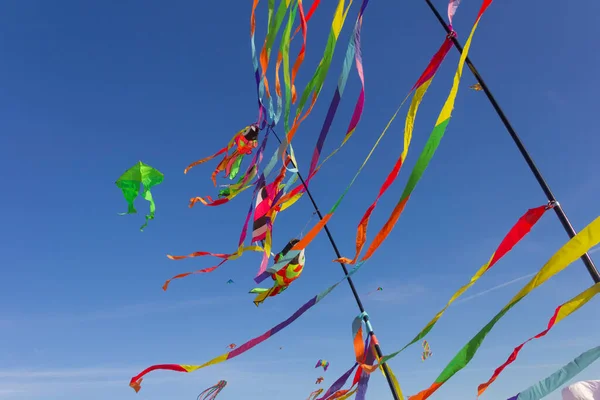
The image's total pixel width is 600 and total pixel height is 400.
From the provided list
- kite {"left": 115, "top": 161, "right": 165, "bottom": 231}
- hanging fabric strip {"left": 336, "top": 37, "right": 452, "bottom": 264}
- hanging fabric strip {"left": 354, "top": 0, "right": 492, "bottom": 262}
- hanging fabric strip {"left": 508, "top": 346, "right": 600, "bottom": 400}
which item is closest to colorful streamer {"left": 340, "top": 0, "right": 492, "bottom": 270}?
hanging fabric strip {"left": 354, "top": 0, "right": 492, "bottom": 262}

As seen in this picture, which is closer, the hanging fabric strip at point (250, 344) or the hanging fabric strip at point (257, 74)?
the hanging fabric strip at point (250, 344)

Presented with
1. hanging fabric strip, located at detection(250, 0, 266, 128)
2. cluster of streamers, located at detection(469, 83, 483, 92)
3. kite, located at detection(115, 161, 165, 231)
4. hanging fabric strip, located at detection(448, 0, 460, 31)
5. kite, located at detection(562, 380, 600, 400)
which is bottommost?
kite, located at detection(562, 380, 600, 400)

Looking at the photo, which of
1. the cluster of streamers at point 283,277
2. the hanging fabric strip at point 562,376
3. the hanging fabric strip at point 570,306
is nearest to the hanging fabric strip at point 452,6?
the hanging fabric strip at point 570,306

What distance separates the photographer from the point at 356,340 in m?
3.59

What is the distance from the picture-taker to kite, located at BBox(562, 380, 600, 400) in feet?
7.32

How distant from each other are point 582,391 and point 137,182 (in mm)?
4771

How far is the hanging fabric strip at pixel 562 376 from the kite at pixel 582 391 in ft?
1.29

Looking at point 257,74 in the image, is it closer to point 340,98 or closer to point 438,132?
point 340,98

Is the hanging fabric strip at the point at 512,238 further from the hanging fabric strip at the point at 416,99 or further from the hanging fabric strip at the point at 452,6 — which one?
the hanging fabric strip at the point at 452,6

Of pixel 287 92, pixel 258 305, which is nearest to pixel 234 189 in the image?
pixel 258 305

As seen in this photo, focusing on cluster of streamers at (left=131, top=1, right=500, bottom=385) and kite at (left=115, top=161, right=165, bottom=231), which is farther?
kite at (left=115, top=161, right=165, bottom=231)

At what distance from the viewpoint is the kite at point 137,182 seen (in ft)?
16.9

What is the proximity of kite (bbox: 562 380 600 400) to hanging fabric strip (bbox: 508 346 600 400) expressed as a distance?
39 centimetres

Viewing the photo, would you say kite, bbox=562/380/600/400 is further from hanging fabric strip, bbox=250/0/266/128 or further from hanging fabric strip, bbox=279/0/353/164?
hanging fabric strip, bbox=250/0/266/128
